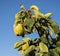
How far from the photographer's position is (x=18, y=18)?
20.8 feet

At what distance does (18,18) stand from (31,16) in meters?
0.34

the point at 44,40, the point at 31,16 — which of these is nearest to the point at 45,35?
the point at 44,40

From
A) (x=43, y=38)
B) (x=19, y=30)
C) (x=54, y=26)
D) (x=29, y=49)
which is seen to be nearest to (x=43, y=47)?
(x=43, y=38)

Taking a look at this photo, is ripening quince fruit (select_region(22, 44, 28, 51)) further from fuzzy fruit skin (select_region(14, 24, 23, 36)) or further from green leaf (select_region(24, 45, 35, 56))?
fuzzy fruit skin (select_region(14, 24, 23, 36))

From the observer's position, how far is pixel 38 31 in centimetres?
622

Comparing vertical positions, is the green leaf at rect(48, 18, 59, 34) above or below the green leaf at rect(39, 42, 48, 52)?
above

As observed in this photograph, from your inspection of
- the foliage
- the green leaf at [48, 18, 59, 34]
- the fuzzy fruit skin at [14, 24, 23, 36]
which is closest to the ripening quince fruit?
the foliage

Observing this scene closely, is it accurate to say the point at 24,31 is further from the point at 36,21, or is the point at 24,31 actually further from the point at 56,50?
the point at 56,50

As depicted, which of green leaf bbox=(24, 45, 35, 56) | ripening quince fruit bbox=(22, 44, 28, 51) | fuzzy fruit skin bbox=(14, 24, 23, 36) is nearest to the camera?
fuzzy fruit skin bbox=(14, 24, 23, 36)

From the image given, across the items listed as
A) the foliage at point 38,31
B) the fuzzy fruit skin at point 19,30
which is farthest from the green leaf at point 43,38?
the fuzzy fruit skin at point 19,30

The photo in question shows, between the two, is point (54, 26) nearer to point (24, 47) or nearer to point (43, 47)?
point (43, 47)

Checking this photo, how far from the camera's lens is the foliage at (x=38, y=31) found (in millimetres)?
6062

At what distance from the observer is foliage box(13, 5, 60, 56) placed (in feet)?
19.9

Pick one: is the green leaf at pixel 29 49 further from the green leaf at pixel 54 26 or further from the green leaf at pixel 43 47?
the green leaf at pixel 54 26
